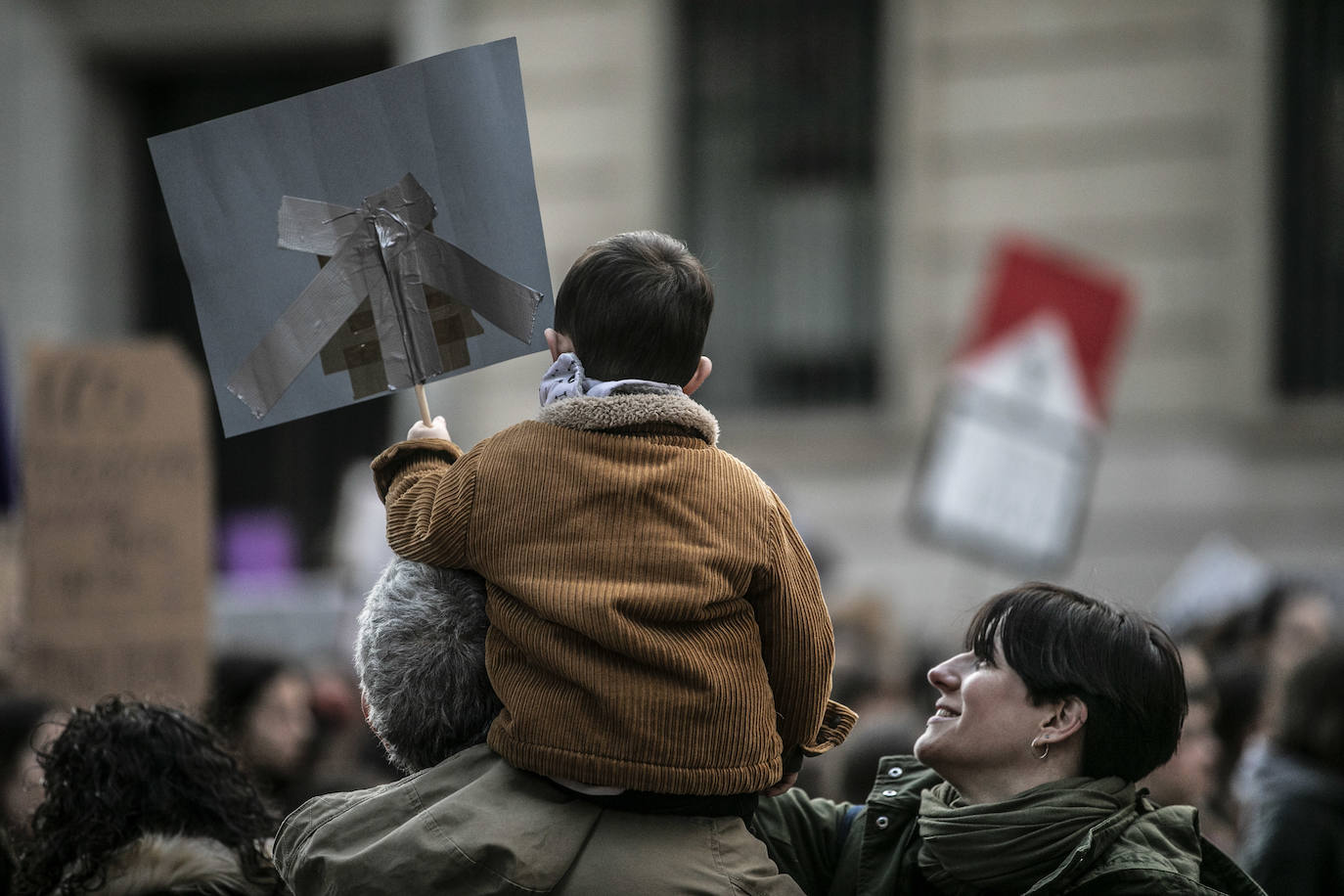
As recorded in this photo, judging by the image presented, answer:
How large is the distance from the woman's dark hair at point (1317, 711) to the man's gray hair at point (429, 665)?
A: 8.13 feet

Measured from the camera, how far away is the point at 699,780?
206cm

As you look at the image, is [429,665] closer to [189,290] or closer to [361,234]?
[361,234]

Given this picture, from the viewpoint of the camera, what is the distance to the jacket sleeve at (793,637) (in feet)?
7.06

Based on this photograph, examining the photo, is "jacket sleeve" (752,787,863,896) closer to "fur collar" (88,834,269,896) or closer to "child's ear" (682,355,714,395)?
"child's ear" (682,355,714,395)

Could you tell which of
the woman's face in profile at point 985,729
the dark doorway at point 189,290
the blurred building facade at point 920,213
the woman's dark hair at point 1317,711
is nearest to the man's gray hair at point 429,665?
the woman's face in profile at point 985,729

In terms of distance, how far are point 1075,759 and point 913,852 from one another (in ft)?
0.91

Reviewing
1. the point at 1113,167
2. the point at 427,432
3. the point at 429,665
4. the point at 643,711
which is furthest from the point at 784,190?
the point at 643,711

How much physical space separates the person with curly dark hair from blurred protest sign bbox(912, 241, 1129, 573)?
13.9ft

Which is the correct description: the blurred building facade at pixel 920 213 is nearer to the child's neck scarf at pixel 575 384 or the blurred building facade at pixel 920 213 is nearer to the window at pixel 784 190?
the window at pixel 784 190

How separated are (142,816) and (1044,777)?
1390 millimetres

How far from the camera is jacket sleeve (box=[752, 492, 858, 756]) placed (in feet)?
7.06

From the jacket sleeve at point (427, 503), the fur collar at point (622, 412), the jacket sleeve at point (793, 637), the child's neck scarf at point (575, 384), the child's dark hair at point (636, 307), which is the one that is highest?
the child's dark hair at point (636, 307)

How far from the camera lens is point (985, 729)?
2258 mm

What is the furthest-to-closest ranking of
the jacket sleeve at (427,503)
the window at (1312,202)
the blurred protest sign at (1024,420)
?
the window at (1312,202)
the blurred protest sign at (1024,420)
the jacket sleeve at (427,503)
